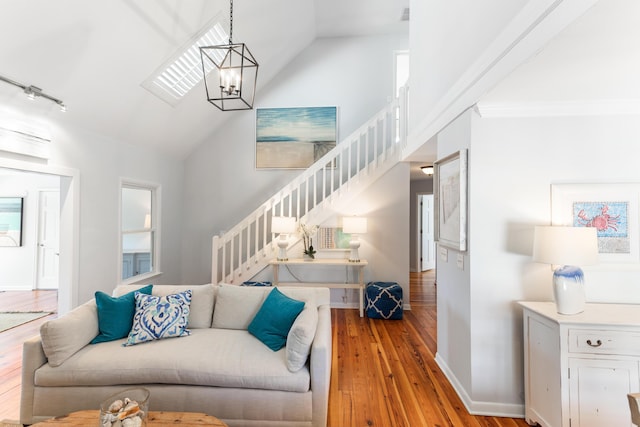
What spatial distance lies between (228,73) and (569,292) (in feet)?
9.46

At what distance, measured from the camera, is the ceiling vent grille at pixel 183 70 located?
3449 mm

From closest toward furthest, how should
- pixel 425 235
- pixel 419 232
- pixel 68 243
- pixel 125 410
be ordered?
pixel 125 410
pixel 68 243
pixel 419 232
pixel 425 235

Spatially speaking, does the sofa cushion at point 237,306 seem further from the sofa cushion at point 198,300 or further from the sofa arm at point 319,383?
the sofa arm at point 319,383

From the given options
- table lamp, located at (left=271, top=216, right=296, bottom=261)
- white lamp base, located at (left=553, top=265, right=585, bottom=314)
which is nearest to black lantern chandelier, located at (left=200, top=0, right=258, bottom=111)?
table lamp, located at (left=271, top=216, right=296, bottom=261)

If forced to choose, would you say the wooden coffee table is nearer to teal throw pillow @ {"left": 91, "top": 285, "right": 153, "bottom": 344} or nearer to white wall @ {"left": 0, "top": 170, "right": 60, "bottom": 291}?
teal throw pillow @ {"left": 91, "top": 285, "right": 153, "bottom": 344}

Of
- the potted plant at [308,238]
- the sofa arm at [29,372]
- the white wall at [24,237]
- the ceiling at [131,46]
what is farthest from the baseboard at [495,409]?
the white wall at [24,237]

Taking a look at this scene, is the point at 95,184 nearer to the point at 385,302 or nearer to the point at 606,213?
the point at 385,302

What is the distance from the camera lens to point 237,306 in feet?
8.32

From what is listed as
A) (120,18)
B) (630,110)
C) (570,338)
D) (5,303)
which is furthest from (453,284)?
(5,303)

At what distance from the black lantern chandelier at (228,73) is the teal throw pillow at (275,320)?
5.33ft

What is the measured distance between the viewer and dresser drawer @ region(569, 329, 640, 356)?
5.62 ft

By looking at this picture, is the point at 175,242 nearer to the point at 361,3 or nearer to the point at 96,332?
the point at 96,332

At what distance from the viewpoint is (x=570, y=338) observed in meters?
1.75

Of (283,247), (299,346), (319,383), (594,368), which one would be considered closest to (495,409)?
(594,368)
